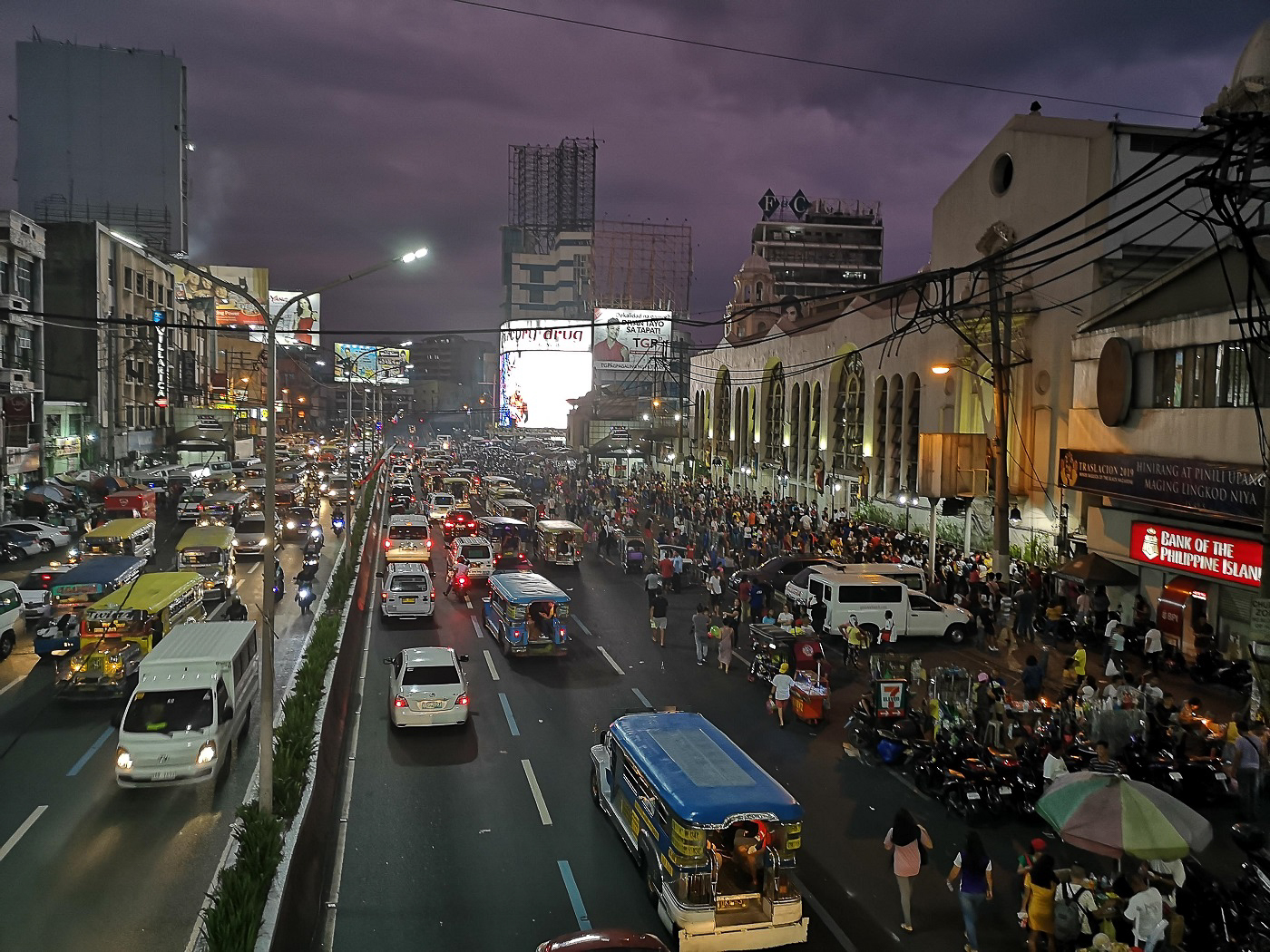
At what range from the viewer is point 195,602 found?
23109 mm

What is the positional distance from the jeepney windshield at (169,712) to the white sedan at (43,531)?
28.7 m

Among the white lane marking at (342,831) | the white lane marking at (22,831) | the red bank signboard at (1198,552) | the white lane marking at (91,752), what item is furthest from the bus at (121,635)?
the red bank signboard at (1198,552)

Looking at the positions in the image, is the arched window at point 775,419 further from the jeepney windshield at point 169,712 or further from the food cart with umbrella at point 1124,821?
the food cart with umbrella at point 1124,821

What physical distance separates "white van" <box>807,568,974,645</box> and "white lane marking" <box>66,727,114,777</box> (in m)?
16.7

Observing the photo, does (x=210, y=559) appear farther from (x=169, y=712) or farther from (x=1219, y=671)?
(x=1219, y=671)

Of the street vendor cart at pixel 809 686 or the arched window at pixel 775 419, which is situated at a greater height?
the arched window at pixel 775 419

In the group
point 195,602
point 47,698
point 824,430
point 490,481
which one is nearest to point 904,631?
point 195,602

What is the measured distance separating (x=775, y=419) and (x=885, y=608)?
109 feet

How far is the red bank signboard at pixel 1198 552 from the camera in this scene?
1983 centimetres

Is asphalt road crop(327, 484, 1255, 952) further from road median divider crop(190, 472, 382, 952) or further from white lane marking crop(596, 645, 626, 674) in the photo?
road median divider crop(190, 472, 382, 952)

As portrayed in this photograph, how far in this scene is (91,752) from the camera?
16.2 metres

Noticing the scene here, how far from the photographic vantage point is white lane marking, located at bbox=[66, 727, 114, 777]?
1525cm

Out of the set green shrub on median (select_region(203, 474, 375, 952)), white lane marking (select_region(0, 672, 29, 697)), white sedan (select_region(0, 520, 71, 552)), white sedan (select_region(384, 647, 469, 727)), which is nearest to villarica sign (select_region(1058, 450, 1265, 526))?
white sedan (select_region(384, 647, 469, 727))

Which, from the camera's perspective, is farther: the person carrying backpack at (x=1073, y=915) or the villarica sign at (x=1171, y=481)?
the villarica sign at (x=1171, y=481)
